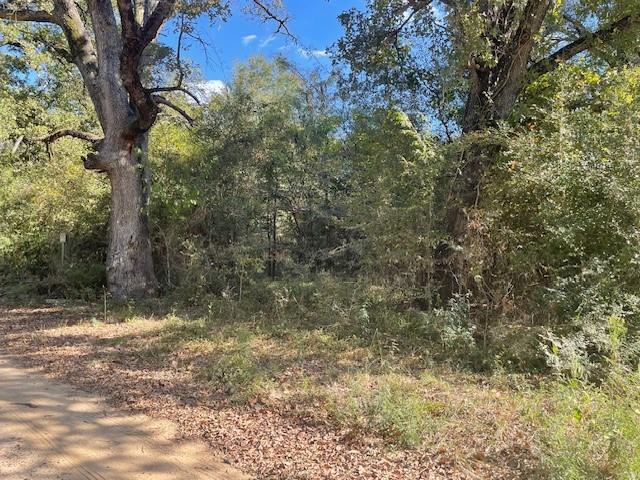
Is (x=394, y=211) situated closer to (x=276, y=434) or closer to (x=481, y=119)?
(x=481, y=119)

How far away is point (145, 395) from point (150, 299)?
20.5 feet

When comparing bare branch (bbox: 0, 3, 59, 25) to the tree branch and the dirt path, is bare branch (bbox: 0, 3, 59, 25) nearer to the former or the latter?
the dirt path

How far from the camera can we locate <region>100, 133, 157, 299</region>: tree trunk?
1133 centimetres

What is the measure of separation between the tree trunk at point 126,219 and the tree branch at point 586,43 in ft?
27.5

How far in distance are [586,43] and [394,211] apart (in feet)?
16.7

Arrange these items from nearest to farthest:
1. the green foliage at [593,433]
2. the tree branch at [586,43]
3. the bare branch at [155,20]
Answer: the green foliage at [593,433] → the tree branch at [586,43] → the bare branch at [155,20]

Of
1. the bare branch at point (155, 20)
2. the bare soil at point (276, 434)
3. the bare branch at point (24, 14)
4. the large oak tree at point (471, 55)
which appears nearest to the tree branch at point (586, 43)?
the large oak tree at point (471, 55)

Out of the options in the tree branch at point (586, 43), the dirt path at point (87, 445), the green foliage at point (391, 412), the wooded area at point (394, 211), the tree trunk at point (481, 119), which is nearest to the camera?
the dirt path at point (87, 445)

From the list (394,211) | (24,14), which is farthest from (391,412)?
(24,14)

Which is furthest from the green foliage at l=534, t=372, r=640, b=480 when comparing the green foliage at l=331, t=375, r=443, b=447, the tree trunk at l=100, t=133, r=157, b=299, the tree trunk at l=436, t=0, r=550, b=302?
the tree trunk at l=100, t=133, r=157, b=299

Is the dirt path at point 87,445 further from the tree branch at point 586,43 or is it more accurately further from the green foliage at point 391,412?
the tree branch at point 586,43

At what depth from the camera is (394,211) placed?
28.0 feet

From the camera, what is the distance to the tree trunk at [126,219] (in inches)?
446

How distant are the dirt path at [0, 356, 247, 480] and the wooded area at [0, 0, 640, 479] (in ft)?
3.77
